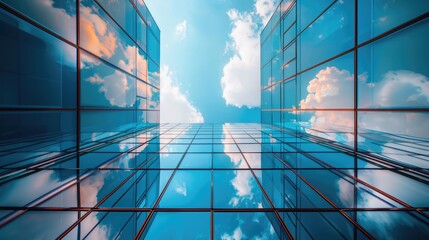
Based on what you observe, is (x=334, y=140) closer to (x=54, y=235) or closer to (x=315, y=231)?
(x=315, y=231)

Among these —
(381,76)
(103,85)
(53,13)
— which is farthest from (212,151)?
(53,13)

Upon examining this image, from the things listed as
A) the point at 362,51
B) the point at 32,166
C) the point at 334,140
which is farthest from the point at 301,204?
the point at 32,166

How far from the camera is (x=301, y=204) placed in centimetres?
445

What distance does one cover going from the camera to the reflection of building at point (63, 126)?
13.0ft

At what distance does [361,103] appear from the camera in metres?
7.84

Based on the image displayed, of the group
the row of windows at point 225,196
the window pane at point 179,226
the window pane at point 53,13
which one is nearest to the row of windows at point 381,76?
the row of windows at point 225,196

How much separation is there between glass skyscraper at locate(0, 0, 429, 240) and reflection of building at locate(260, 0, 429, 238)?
0.15 ft

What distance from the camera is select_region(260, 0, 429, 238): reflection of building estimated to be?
502cm

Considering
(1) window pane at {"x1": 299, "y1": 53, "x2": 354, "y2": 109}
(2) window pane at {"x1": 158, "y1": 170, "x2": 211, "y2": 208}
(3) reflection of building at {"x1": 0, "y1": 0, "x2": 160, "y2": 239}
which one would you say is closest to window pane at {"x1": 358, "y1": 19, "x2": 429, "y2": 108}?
(1) window pane at {"x1": 299, "y1": 53, "x2": 354, "y2": 109}

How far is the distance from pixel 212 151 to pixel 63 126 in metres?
6.88

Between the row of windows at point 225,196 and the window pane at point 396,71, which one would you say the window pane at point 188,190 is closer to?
the row of windows at point 225,196

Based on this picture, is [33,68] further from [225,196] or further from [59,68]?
[225,196]

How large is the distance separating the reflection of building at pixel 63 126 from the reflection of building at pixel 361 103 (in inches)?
193

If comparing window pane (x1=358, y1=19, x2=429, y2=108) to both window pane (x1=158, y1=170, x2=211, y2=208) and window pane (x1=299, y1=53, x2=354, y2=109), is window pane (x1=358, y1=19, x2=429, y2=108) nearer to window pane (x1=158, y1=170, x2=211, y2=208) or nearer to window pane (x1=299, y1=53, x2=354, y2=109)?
window pane (x1=299, y1=53, x2=354, y2=109)
